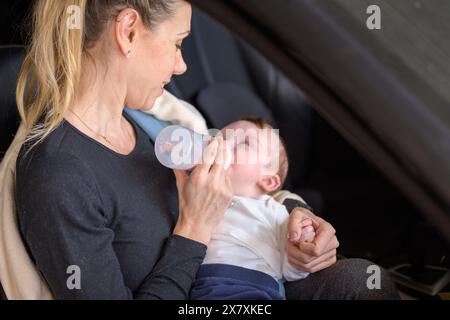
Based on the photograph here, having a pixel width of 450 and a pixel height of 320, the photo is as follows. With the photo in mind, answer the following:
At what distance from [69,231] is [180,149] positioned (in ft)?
1.25

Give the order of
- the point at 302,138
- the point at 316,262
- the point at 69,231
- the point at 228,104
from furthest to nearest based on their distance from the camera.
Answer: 1. the point at 302,138
2. the point at 228,104
3. the point at 316,262
4. the point at 69,231

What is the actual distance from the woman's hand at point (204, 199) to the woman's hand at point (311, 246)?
6.4 inches

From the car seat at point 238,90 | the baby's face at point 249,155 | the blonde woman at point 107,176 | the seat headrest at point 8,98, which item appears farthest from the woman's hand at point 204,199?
the car seat at point 238,90

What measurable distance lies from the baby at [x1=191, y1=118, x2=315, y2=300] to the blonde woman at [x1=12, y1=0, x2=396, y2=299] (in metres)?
0.06

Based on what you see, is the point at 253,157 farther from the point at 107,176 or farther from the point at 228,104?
the point at 228,104

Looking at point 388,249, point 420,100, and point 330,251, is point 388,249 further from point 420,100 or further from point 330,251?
point 420,100

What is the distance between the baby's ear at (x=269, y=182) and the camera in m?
1.90

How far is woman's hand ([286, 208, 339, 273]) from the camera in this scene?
5.01 feet

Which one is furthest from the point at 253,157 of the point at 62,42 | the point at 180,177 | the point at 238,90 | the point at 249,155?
the point at 238,90

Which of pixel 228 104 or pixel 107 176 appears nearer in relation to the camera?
pixel 107 176

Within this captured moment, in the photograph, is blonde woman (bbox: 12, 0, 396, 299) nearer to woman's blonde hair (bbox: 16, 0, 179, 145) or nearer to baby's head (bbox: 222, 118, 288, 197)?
woman's blonde hair (bbox: 16, 0, 179, 145)

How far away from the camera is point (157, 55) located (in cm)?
151

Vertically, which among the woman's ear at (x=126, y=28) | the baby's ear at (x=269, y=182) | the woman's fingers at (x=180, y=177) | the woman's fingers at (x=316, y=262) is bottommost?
the woman's fingers at (x=316, y=262)

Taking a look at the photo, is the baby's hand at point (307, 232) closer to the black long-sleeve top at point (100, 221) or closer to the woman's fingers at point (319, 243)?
the woman's fingers at point (319, 243)
